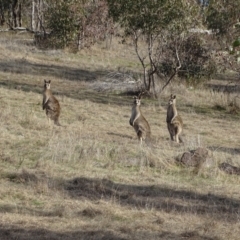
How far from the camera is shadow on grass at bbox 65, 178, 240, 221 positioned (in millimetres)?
9047

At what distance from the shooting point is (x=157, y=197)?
31.8 ft

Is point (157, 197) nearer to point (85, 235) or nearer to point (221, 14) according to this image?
point (85, 235)

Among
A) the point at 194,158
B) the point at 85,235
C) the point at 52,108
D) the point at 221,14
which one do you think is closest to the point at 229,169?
the point at 194,158

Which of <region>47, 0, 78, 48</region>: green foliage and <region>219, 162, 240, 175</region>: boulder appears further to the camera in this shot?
<region>47, 0, 78, 48</region>: green foliage

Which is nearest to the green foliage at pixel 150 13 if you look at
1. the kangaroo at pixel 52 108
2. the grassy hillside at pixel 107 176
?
the grassy hillside at pixel 107 176

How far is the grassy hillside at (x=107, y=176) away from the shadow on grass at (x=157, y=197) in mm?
16

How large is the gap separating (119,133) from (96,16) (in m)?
23.4

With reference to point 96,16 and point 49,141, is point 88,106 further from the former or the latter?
point 96,16

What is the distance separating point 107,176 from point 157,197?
1423mm

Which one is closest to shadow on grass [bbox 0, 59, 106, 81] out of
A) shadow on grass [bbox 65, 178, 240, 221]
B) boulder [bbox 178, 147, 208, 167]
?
boulder [bbox 178, 147, 208, 167]

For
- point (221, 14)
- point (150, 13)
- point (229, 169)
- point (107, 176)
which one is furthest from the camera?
point (221, 14)

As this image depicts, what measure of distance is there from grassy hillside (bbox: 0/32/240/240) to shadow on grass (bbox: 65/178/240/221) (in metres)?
0.02

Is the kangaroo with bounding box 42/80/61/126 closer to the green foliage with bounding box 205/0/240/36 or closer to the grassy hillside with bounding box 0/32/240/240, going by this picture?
the grassy hillside with bounding box 0/32/240/240

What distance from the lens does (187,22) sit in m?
24.0
